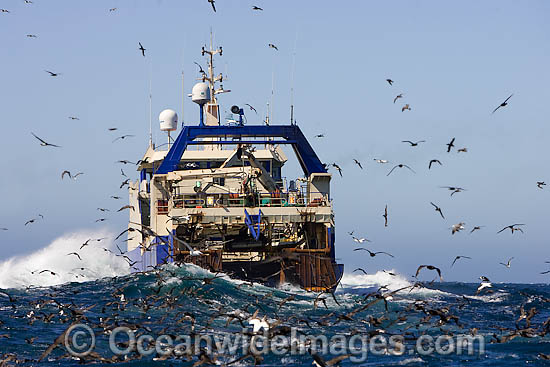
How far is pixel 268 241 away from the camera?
5019 cm

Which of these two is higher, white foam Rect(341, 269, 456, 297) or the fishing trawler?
the fishing trawler

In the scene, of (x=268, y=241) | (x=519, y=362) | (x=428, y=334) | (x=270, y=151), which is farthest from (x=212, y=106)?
(x=519, y=362)

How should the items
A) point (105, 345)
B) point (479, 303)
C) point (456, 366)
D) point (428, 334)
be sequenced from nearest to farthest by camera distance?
point (456, 366) < point (105, 345) < point (428, 334) < point (479, 303)

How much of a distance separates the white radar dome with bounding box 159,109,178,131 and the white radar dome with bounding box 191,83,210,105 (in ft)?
13.5

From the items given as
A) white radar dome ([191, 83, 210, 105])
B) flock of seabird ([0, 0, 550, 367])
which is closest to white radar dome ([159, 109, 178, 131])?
white radar dome ([191, 83, 210, 105])

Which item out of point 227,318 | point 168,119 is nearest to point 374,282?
point 168,119

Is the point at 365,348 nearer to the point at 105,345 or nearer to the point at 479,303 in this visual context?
the point at 105,345

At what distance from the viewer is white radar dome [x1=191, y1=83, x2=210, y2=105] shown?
58844mm

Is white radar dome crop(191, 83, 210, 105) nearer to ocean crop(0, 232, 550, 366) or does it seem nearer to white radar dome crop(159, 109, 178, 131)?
white radar dome crop(159, 109, 178, 131)

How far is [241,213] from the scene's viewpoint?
159 ft

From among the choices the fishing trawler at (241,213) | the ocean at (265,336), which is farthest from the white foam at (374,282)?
the ocean at (265,336)

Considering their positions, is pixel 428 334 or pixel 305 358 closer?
pixel 305 358

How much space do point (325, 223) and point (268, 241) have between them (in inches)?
141

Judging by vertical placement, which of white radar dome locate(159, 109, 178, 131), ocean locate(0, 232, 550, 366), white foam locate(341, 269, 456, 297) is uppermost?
white radar dome locate(159, 109, 178, 131)
